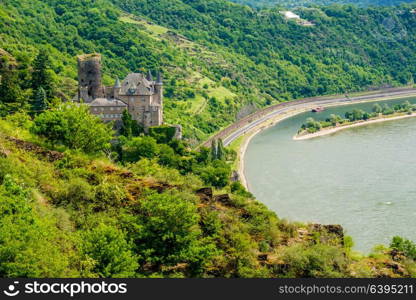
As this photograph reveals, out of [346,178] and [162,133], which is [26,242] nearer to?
[162,133]

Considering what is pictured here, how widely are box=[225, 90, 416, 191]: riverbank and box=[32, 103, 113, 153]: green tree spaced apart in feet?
133

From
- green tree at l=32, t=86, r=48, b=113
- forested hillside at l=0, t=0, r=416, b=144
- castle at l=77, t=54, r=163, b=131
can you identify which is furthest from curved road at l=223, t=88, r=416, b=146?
green tree at l=32, t=86, r=48, b=113

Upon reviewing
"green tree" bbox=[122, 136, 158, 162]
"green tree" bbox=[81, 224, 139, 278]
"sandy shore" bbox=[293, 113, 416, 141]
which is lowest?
"green tree" bbox=[81, 224, 139, 278]

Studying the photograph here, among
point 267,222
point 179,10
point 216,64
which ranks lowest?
point 267,222

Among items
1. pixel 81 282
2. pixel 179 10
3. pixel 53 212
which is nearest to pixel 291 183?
pixel 53 212

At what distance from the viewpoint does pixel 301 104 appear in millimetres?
151875

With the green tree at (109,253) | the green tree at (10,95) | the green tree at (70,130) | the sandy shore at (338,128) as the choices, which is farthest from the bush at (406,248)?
the sandy shore at (338,128)

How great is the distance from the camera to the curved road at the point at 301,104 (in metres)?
114

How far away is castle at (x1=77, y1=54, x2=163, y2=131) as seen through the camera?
5638cm

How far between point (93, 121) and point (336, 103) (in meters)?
124

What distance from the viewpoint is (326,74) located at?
181m

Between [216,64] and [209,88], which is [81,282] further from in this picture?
[216,64]

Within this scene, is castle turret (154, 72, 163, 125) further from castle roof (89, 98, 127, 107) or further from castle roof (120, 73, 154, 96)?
castle roof (89, 98, 127, 107)

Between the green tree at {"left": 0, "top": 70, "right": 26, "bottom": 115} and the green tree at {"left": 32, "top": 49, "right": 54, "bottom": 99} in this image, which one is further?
the green tree at {"left": 32, "top": 49, "right": 54, "bottom": 99}
